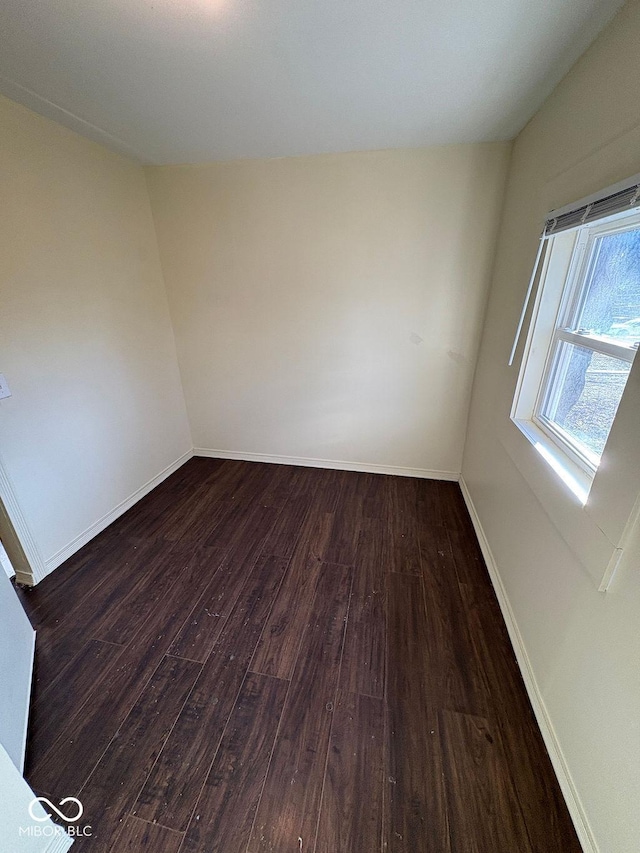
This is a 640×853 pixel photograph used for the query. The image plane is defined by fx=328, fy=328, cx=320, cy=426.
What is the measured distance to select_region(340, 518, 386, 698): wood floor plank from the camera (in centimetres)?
137

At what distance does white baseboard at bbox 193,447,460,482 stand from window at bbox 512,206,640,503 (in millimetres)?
1193

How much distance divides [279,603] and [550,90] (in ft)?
9.06

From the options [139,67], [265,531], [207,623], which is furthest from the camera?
[265,531]

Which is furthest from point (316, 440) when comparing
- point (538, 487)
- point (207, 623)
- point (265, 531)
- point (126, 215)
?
point (126, 215)

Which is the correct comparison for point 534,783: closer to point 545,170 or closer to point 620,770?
point 620,770

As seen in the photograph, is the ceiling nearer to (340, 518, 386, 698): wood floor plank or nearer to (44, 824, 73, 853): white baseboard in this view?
(340, 518, 386, 698): wood floor plank

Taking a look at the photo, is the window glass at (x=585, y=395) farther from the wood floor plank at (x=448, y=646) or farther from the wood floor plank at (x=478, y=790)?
the wood floor plank at (x=478, y=790)

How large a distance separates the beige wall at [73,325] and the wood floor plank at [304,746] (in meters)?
1.65

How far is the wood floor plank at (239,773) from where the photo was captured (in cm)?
97

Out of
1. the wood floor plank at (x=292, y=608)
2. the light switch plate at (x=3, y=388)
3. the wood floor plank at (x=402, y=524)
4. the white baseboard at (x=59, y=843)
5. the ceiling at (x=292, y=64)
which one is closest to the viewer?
the white baseboard at (x=59, y=843)

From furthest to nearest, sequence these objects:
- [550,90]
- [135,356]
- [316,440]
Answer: [316,440], [135,356], [550,90]

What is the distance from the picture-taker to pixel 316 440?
2.96m

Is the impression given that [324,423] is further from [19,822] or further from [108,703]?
[19,822]

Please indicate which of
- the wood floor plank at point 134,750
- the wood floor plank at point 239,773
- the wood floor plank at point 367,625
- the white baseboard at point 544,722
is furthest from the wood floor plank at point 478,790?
the wood floor plank at point 134,750
